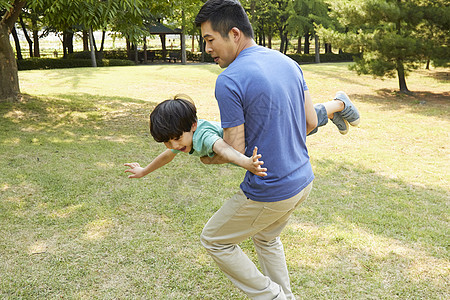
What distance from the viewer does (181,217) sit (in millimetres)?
4383

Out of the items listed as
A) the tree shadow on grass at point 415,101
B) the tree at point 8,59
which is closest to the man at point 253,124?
the tree at point 8,59

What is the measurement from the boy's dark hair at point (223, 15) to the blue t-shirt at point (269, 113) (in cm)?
15

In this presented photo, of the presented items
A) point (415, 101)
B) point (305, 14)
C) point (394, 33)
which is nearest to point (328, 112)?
point (394, 33)

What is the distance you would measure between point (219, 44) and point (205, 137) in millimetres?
494

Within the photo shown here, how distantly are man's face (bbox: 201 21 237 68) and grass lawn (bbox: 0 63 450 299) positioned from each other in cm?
184

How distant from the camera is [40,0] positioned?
707 cm

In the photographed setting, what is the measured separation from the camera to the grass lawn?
10.5 feet

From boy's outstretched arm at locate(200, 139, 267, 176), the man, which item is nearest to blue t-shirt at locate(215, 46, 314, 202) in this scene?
the man

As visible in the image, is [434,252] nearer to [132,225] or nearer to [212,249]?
[212,249]

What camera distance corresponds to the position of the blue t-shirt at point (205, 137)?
6.89 ft

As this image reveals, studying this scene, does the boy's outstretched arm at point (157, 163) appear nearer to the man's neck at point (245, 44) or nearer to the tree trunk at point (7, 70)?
the man's neck at point (245, 44)

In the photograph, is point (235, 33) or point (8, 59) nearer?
point (235, 33)

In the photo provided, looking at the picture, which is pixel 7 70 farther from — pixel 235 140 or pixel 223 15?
pixel 235 140

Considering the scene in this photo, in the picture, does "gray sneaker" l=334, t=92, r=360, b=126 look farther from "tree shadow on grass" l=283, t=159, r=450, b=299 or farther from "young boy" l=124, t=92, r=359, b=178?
"tree shadow on grass" l=283, t=159, r=450, b=299
